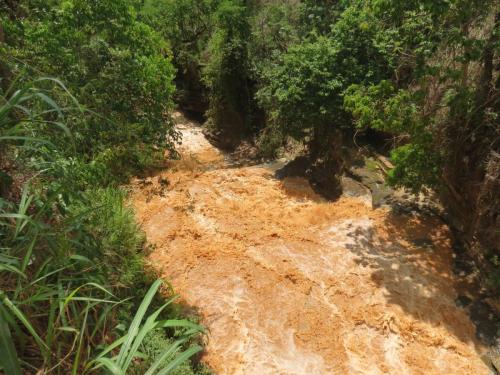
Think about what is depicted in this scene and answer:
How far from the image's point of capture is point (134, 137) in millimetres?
4133

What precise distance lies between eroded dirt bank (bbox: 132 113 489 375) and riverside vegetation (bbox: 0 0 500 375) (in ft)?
1.97

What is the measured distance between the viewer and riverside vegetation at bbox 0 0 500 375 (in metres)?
2.17

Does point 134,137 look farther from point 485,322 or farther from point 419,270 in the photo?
point 485,322

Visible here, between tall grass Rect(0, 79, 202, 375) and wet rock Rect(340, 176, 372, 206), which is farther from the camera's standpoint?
wet rock Rect(340, 176, 372, 206)

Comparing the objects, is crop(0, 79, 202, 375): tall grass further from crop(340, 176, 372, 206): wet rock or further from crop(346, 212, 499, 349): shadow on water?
crop(340, 176, 372, 206): wet rock

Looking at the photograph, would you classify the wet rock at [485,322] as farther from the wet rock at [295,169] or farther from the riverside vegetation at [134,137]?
the wet rock at [295,169]

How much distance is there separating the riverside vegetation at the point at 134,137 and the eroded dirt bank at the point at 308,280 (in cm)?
60

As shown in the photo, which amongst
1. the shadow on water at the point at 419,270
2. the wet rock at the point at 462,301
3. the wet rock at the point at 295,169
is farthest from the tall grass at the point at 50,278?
the wet rock at the point at 295,169

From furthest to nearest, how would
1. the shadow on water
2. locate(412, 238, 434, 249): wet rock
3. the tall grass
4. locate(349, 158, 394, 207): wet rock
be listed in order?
1. locate(349, 158, 394, 207): wet rock
2. locate(412, 238, 434, 249): wet rock
3. the shadow on water
4. the tall grass

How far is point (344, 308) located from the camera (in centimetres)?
516

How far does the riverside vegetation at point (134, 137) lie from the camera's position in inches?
85.3

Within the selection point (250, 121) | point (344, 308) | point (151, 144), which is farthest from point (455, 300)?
point (250, 121)

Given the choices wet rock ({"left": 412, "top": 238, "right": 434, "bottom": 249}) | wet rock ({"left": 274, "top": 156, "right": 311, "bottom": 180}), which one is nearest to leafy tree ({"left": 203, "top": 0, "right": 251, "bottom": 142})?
wet rock ({"left": 274, "top": 156, "right": 311, "bottom": 180})

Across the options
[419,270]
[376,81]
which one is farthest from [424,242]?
[376,81]
